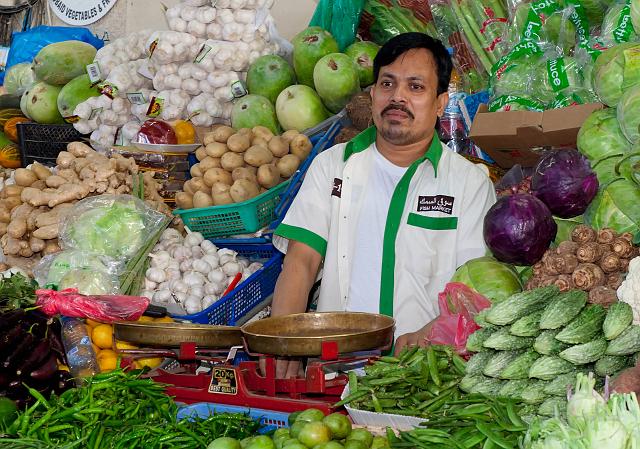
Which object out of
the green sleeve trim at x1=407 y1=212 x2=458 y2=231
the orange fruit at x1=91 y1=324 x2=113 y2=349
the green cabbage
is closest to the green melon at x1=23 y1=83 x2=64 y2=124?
the orange fruit at x1=91 y1=324 x2=113 y2=349

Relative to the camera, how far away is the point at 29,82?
277 inches

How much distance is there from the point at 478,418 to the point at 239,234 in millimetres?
2649

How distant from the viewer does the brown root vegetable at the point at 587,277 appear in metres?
2.76

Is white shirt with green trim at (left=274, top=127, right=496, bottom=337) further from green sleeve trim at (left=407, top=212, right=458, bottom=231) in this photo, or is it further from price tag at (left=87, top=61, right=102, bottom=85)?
price tag at (left=87, top=61, right=102, bottom=85)

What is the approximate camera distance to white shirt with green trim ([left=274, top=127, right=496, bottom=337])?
3.84m

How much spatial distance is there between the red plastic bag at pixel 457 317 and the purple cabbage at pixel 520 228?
22 cm

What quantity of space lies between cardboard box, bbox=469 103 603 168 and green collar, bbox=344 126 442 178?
19 cm

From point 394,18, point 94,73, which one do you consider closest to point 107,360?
point 94,73

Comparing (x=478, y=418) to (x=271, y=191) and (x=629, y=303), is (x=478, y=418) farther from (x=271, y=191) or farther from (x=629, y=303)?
(x=271, y=191)

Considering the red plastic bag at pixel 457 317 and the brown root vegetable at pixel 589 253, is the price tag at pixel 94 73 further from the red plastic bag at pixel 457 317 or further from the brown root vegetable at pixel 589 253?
the brown root vegetable at pixel 589 253

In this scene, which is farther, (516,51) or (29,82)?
(29,82)

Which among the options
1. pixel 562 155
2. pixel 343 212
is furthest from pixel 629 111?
pixel 343 212

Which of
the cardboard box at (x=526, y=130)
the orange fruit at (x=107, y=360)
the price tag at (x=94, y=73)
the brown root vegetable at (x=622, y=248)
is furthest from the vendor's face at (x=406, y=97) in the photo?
the price tag at (x=94, y=73)

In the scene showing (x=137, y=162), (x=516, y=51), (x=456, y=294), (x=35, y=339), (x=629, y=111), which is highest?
(x=516, y=51)
